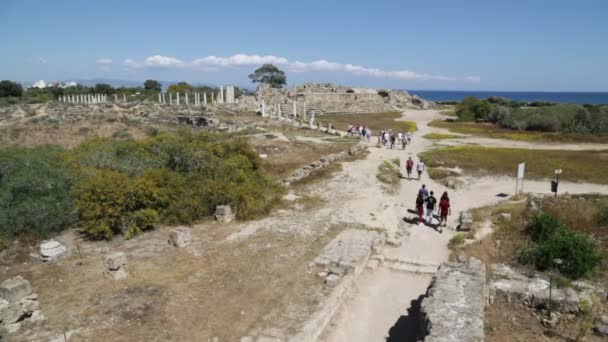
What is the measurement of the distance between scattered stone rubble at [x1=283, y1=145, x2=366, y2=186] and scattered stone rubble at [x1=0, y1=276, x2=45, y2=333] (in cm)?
1315

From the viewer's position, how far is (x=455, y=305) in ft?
27.1

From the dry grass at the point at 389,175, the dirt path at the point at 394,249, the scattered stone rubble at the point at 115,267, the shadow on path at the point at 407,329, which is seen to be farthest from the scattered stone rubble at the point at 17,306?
the dry grass at the point at 389,175

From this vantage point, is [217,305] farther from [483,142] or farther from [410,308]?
[483,142]

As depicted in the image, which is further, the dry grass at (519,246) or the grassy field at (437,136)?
the grassy field at (437,136)

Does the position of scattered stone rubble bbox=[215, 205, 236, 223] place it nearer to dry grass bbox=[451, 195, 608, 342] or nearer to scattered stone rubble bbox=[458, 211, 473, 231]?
dry grass bbox=[451, 195, 608, 342]

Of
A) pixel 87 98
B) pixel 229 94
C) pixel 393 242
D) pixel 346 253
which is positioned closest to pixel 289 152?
pixel 393 242

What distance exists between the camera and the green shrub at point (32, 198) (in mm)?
13133

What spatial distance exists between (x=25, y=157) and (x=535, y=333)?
63.8 feet

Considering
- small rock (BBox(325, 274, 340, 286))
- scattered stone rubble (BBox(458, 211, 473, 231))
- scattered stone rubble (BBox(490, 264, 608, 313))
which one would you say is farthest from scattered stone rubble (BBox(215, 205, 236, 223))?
scattered stone rubble (BBox(490, 264, 608, 313))

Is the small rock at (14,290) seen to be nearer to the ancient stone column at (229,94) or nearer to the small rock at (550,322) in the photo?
the small rock at (550,322)

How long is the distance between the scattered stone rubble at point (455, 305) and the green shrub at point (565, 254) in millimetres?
2774

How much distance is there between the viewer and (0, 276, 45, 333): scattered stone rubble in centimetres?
817

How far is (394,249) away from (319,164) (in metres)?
11.8

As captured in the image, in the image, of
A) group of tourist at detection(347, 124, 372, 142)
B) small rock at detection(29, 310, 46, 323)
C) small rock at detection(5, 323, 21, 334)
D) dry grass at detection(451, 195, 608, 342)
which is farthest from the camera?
group of tourist at detection(347, 124, 372, 142)
